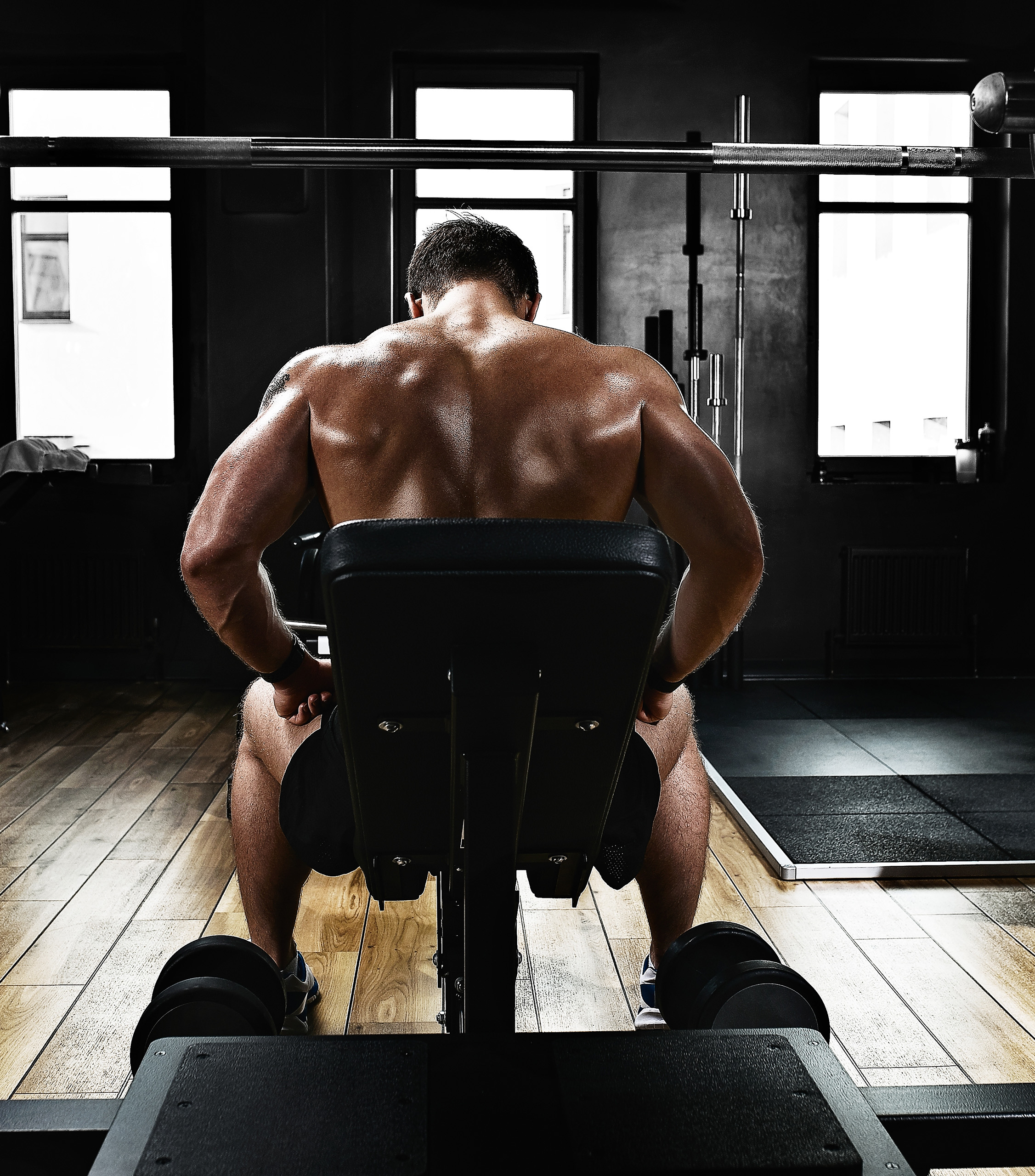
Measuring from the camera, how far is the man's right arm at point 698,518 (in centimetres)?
134

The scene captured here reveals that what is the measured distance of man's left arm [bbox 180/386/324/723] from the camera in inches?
51.7

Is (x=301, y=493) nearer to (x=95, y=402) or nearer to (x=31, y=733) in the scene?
(x=31, y=733)

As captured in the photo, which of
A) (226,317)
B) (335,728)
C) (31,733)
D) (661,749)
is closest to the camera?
(335,728)

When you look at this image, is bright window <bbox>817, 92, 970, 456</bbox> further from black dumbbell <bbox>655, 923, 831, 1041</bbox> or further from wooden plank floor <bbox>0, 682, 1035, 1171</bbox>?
black dumbbell <bbox>655, 923, 831, 1041</bbox>

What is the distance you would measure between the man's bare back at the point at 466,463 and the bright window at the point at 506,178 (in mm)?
3831

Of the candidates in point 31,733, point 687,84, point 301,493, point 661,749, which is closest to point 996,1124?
point 661,749

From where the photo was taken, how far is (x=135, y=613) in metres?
5.00

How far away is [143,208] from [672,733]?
4.25 metres

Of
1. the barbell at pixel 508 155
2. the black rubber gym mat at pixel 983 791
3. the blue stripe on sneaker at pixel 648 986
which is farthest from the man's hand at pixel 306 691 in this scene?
the black rubber gym mat at pixel 983 791

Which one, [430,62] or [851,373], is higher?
[430,62]

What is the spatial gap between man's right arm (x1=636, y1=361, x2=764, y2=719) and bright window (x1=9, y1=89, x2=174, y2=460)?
4136mm

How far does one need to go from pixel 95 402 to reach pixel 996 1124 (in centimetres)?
479

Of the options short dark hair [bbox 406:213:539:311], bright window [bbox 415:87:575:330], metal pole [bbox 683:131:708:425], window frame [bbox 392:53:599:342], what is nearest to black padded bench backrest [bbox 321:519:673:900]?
short dark hair [bbox 406:213:539:311]

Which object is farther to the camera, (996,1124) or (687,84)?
(687,84)
